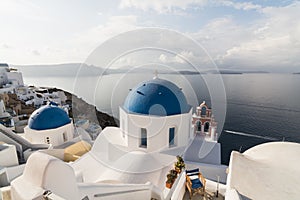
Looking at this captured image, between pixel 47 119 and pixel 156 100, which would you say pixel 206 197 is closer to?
pixel 156 100

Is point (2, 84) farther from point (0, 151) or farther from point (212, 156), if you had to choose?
point (212, 156)

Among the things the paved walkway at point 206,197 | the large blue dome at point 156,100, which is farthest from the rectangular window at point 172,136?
the paved walkway at point 206,197

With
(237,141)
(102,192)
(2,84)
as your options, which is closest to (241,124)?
(237,141)

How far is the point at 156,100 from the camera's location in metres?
8.98

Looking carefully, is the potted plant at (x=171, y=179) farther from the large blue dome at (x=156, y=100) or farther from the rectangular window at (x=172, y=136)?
the large blue dome at (x=156, y=100)

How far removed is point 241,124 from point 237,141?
1006 centimetres

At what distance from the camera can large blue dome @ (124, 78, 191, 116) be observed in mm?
8953

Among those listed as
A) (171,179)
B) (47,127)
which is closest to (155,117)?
(171,179)

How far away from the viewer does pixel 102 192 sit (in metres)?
5.58

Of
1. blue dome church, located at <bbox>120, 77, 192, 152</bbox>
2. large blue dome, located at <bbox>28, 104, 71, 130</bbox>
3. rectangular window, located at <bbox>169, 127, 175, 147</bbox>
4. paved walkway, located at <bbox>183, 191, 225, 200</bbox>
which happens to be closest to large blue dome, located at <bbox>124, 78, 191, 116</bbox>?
blue dome church, located at <bbox>120, 77, 192, 152</bbox>

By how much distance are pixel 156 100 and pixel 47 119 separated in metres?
8.89

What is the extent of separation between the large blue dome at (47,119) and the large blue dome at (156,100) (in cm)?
661

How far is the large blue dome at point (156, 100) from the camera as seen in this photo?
8953 mm

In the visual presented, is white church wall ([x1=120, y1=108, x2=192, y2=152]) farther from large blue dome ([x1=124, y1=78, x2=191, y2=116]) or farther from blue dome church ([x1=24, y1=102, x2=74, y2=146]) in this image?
blue dome church ([x1=24, y1=102, x2=74, y2=146])
